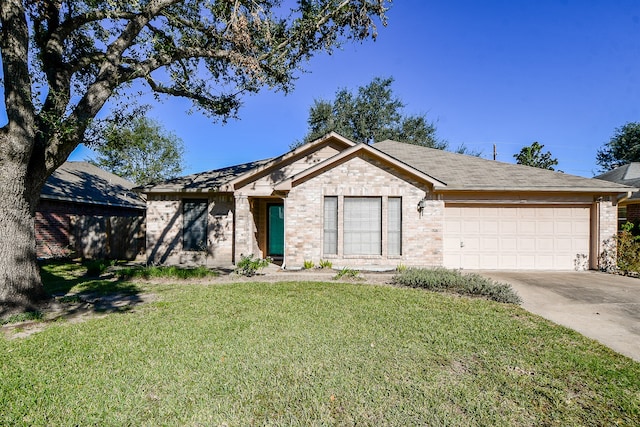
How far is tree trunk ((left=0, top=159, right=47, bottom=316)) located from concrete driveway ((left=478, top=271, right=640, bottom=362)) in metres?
10.5

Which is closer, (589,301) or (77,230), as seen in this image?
(589,301)

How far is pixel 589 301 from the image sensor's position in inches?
275

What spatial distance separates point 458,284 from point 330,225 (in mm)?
4552

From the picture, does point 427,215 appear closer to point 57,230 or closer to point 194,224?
point 194,224

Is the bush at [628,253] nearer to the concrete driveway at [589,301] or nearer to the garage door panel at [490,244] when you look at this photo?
the concrete driveway at [589,301]

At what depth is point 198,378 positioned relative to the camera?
3.50 metres

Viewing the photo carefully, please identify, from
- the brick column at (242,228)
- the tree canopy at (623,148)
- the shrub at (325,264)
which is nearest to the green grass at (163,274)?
the brick column at (242,228)

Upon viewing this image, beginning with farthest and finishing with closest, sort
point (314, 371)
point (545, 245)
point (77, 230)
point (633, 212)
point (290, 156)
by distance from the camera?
1. point (77, 230)
2. point (633, 212)
3. point (290, 156)
4. point (545, 245)
5. point (314, 371)

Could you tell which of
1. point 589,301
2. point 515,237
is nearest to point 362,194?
point 515,237

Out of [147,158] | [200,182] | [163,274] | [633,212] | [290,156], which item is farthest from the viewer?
[147,158]

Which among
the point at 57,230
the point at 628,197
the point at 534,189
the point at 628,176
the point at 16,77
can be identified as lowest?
the point at 57,230

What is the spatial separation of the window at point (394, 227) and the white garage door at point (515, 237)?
1.93 metres

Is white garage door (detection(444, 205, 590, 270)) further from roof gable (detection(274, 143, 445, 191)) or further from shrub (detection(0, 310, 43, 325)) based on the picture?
shrub (detection(0, 310, 43, 325))

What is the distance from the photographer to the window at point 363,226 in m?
10.5
